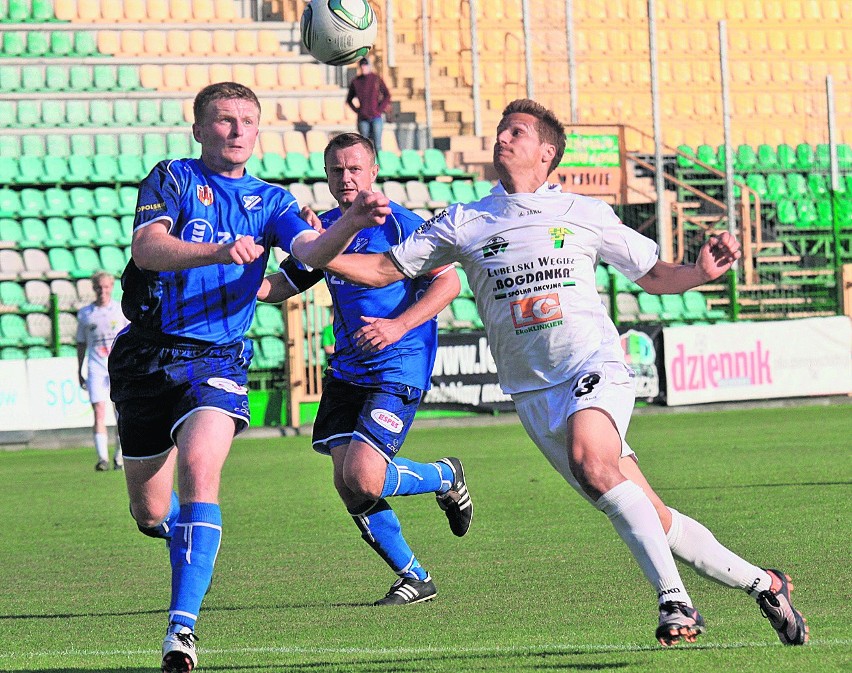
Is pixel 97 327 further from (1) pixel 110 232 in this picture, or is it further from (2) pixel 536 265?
(2) pixel 536 265

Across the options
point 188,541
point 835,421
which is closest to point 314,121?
point 835,421

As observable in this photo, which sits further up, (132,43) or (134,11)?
(134,11)

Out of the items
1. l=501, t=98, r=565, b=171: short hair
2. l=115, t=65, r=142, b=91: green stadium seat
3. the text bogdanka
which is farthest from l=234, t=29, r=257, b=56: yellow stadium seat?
l=501, t=98, r=565, b=171: short hair

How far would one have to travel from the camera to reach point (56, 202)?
22406 mm

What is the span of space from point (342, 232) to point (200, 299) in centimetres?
81

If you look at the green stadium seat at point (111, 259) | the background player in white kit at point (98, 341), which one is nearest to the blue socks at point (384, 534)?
the background player in white kit at point (98, 341)

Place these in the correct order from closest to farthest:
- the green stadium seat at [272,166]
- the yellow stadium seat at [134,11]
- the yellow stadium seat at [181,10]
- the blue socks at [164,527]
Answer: the blue socks at [164,527], the green stadium seat at [272,166], the yellow stadium seat at [134,11], the yellow stadium seat at [181,10]

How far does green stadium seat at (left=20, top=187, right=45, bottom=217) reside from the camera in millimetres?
21891

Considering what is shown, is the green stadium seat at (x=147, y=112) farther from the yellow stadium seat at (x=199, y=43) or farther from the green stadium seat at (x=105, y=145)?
the yellow stadium seat at (x=199, y=43)

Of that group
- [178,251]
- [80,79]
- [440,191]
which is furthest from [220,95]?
[80,79]

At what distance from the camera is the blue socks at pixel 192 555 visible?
4969 millimetres

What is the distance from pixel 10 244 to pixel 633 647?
1781 cm

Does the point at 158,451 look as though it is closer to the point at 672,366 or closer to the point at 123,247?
the point at 672,366

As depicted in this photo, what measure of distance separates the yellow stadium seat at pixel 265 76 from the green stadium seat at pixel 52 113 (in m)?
3.73
